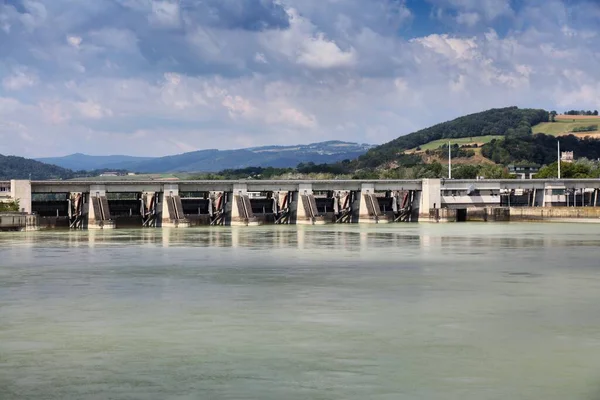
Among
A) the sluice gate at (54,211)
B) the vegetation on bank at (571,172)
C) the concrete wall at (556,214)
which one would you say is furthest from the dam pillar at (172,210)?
the vegetation on bank at (571,172)

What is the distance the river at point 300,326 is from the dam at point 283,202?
4337 centimetres

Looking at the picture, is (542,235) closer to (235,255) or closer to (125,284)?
(235,255)

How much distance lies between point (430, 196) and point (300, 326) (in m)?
94.9

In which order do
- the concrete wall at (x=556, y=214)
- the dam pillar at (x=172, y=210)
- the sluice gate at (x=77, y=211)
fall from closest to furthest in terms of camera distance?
the sluice gate at (x=77, y=211)
the dam pillar at (x=172, y=210)
the concrete wall at (x=556, y=214)

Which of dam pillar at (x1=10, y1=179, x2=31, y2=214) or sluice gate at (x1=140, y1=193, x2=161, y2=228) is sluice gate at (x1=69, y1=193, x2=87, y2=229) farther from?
sluice gate at (x1=140, y1=193, x2=161, y2=228)

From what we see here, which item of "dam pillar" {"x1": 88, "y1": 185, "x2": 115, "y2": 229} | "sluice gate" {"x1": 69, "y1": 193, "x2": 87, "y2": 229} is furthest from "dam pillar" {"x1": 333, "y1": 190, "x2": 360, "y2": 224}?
"sluice gate" {"x1": 69, "y1": 193, "x2": 87, "y2": 229}

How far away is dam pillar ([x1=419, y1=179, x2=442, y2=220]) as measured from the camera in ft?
419

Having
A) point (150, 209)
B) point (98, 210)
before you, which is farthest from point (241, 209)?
point (98, 210)

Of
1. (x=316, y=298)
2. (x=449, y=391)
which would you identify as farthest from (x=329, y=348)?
(x=316, y=298)

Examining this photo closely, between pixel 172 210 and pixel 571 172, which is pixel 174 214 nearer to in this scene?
pixel 172 210

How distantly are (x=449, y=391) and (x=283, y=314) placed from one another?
13.1 meters

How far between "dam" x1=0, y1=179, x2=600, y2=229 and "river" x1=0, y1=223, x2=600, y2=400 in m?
43.4

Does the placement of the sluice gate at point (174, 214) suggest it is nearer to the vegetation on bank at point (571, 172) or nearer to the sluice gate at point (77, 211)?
the sluice gate at point (77, 211)

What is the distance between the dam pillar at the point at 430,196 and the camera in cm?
12775
